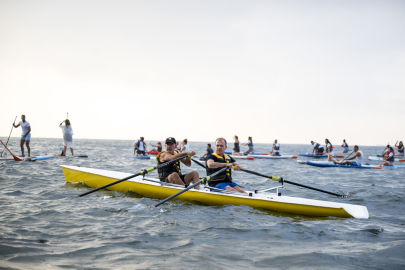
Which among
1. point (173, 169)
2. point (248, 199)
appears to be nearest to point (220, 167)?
point (248, 199)

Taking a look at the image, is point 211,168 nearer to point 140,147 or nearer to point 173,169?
point 173,169

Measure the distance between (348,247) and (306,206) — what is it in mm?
1669

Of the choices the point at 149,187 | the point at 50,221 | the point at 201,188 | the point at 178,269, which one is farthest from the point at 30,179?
the point at 178,269

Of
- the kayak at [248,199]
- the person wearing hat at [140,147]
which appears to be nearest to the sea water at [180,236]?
the kayak at [248,199]

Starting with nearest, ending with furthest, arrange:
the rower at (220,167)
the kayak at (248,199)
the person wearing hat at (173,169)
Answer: the kayak at (248,199)
the rower at (220,167)
the person wearing hat at (173,169)

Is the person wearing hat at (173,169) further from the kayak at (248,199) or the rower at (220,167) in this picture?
the rower at (220,167)

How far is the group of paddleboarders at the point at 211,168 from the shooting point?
21.9ft

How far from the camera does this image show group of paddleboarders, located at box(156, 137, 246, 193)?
667 cm

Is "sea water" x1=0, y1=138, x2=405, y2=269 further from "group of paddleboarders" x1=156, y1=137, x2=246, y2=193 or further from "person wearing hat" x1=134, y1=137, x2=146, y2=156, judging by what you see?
"person wearing hat" x1=134, y1=137, x2=146, y2=156

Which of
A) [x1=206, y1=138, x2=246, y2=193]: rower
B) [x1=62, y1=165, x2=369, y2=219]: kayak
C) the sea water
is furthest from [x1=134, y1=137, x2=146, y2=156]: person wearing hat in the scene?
[x1=206, y1=138, x2=246, y2=193]: rower

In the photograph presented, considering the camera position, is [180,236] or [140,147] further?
[140,147]

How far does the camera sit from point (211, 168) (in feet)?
22.2

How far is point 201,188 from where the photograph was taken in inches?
281

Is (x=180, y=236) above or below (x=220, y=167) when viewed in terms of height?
below
